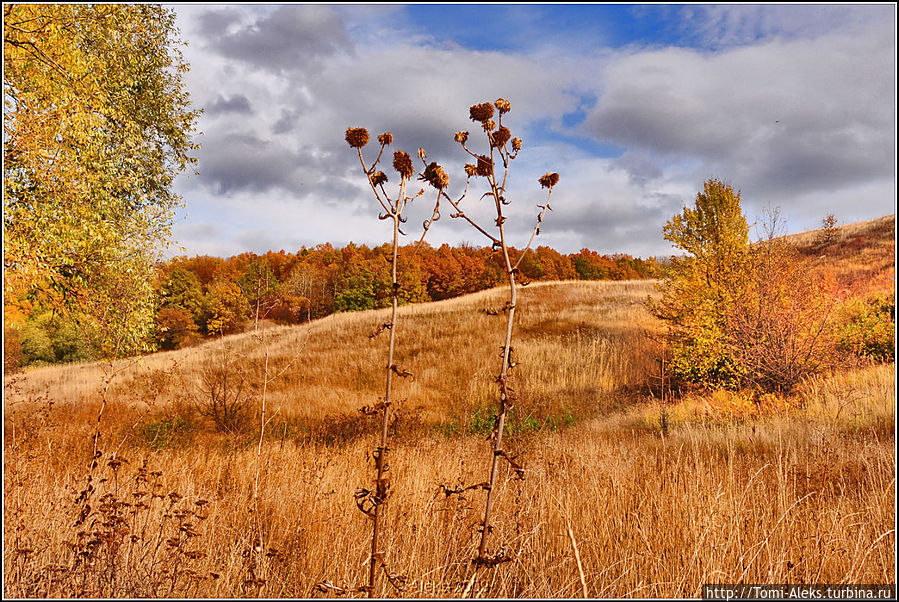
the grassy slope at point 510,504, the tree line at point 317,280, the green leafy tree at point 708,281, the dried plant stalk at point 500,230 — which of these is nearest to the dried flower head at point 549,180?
the dried plant stalk at point 500,230

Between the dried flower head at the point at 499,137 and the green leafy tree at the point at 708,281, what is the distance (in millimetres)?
13144

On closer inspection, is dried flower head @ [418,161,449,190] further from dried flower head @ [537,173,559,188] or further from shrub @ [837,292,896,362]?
shrub @ [837,292,896,362]

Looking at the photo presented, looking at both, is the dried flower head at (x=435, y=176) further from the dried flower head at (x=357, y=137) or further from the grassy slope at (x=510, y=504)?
the grassy slope at (x=510, y=504)

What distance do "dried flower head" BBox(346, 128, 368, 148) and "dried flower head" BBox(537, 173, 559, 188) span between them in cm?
84

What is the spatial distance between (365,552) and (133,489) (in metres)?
3.33

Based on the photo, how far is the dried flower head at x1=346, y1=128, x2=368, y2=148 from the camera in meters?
1.96

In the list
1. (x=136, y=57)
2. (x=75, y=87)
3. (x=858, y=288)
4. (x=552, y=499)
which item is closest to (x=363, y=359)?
(x=136, y=57)

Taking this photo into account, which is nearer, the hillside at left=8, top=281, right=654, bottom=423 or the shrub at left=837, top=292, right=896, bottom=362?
the shrub at left=837, top=292, right=896, bottom=362

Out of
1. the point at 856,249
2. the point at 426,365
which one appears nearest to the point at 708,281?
the point at 426,365

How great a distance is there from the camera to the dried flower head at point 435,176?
183 cm

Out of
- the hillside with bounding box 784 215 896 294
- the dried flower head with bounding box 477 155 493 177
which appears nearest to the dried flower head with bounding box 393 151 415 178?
the dried flower head with bounding box 477 155 493 177

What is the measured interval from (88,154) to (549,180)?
10.0 m

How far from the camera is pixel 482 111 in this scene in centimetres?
205

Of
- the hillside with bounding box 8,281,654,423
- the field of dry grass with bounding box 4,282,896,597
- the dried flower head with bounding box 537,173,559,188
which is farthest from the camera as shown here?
the hillside with bounding box 8,281,654,423
